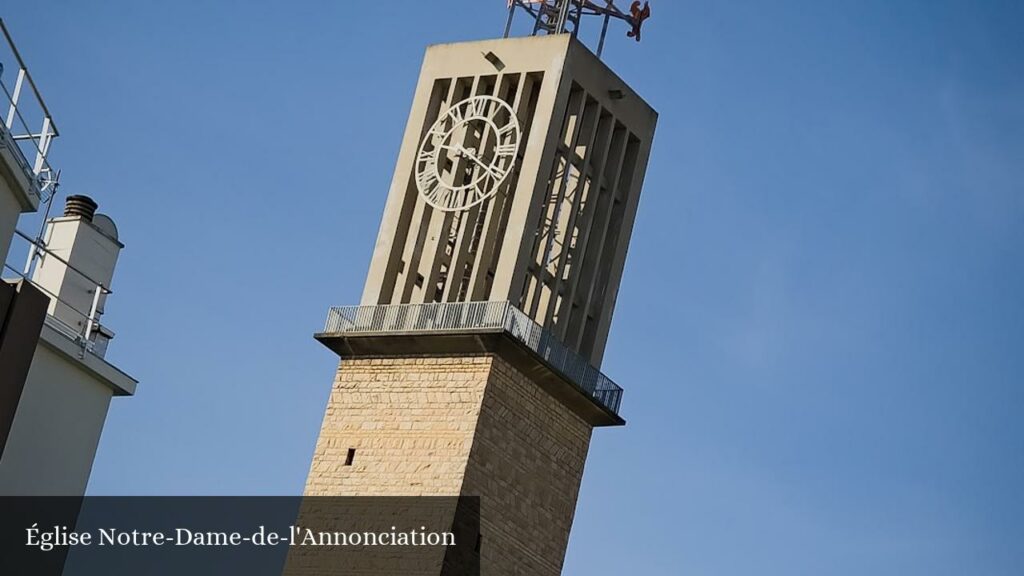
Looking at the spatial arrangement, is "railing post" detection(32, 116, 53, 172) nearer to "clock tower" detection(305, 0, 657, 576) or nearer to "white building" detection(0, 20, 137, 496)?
"white building" detection(0, 20, 137, 496)

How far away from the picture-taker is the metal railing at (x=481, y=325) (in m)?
33.6

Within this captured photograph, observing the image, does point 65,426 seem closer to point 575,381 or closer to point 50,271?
point 50,271

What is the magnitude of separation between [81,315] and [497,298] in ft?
45.3

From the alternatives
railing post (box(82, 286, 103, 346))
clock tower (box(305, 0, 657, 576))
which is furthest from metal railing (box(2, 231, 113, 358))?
clock tower (box(305, 0, 657, 576))

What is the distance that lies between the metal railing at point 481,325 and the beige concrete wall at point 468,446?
591 mm

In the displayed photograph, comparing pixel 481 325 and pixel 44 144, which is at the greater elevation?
pixel 481 325

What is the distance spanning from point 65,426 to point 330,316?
1510 cm

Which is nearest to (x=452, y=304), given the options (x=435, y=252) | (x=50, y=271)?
(x=435, y=252)

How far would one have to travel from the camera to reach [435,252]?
3541cm

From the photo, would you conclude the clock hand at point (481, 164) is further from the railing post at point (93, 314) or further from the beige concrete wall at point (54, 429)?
the beige concrete wall at point (54, 429)

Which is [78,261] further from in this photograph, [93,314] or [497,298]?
[497,298]

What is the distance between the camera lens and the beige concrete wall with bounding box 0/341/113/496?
1956 cm

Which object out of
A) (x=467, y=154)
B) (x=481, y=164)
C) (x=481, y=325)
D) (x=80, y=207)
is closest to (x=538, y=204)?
(x=481, y=164)

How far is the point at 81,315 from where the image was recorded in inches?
832
